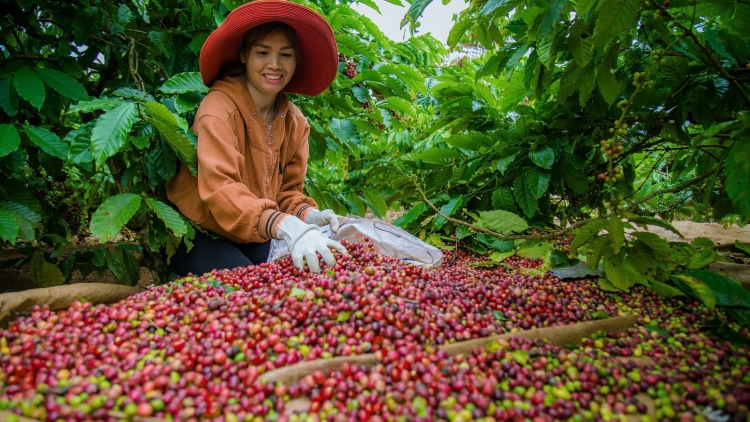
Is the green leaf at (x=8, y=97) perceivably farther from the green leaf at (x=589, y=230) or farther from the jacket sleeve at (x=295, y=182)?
the green leaf at (x=589, y=230)

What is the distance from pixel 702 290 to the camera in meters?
1.37

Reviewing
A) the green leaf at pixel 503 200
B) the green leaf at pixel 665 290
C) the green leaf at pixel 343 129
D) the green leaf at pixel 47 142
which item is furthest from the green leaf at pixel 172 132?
the green leaf at pixel 665 290

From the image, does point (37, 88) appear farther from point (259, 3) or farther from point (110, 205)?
point (259, 3)

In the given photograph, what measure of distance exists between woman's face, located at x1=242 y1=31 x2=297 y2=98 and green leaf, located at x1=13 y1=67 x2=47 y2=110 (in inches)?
30.3

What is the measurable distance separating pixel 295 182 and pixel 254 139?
43cm

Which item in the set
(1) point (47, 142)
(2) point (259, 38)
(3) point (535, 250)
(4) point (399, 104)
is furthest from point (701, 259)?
(1) point (47, 142)

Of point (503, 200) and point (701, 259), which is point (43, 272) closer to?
point (503, 200)

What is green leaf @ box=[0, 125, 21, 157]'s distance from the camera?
1.40 metres

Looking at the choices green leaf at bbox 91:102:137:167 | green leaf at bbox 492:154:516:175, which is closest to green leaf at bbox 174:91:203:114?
green leaf at bbox 91:102:137:167

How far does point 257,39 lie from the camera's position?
76.2 inches

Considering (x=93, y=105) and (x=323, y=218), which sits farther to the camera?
(x=323, y=218)

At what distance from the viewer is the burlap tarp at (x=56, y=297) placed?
1.18 m

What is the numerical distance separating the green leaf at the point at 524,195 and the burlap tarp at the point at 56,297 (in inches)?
73.3

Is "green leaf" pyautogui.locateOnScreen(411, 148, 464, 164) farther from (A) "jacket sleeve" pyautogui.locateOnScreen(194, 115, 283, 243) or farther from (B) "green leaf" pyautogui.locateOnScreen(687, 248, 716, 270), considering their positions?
(B) "green leaf" pyautogui.locateOnScreen(687, 248, 716, 270)
